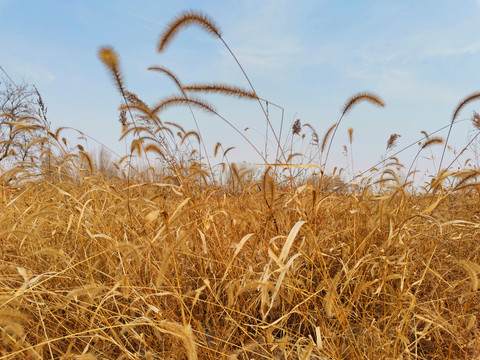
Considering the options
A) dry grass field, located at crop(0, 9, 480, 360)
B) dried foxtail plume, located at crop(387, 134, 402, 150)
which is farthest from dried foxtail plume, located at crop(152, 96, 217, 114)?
dried foxtail plume, located at crop(387, 134, 402, 150)

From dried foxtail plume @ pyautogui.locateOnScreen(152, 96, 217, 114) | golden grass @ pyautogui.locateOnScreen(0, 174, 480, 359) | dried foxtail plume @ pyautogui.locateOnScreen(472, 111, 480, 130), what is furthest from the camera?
dried foxtail plume @ pyautogui.locateOnScreen(472, 111, 480, 130)

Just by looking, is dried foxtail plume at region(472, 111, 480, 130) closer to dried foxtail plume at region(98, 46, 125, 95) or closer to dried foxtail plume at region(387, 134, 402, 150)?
dried foxtail plume at region(387, 134, 402, 150)

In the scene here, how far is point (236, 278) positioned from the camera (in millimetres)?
1806

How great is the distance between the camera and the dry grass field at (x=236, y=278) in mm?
1411

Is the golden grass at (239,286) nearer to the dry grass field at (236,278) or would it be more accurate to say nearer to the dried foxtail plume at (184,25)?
the dry grass field at (236,278)

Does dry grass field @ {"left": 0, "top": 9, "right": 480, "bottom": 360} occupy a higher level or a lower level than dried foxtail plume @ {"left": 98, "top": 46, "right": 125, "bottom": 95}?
lower

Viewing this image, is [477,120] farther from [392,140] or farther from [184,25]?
[184,25]

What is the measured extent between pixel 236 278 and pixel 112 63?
45.9 inches

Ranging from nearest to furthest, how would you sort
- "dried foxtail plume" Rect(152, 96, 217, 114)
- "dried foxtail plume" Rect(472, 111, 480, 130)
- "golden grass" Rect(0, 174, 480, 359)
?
1. "golden grass" Rect(0, 174, 480, 359)
2. "dried foxtail plume" Rect(152, 96, 217, 114)
3. "dried foxtail plume" Rect(472, 111, 480, 130)

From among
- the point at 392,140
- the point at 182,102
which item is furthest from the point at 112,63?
the point at 392,140

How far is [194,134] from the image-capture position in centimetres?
277

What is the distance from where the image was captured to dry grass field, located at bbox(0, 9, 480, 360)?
1411 mm

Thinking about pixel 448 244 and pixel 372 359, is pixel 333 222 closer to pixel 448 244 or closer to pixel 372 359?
pixel 448 244

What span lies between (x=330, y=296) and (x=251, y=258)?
67cm
